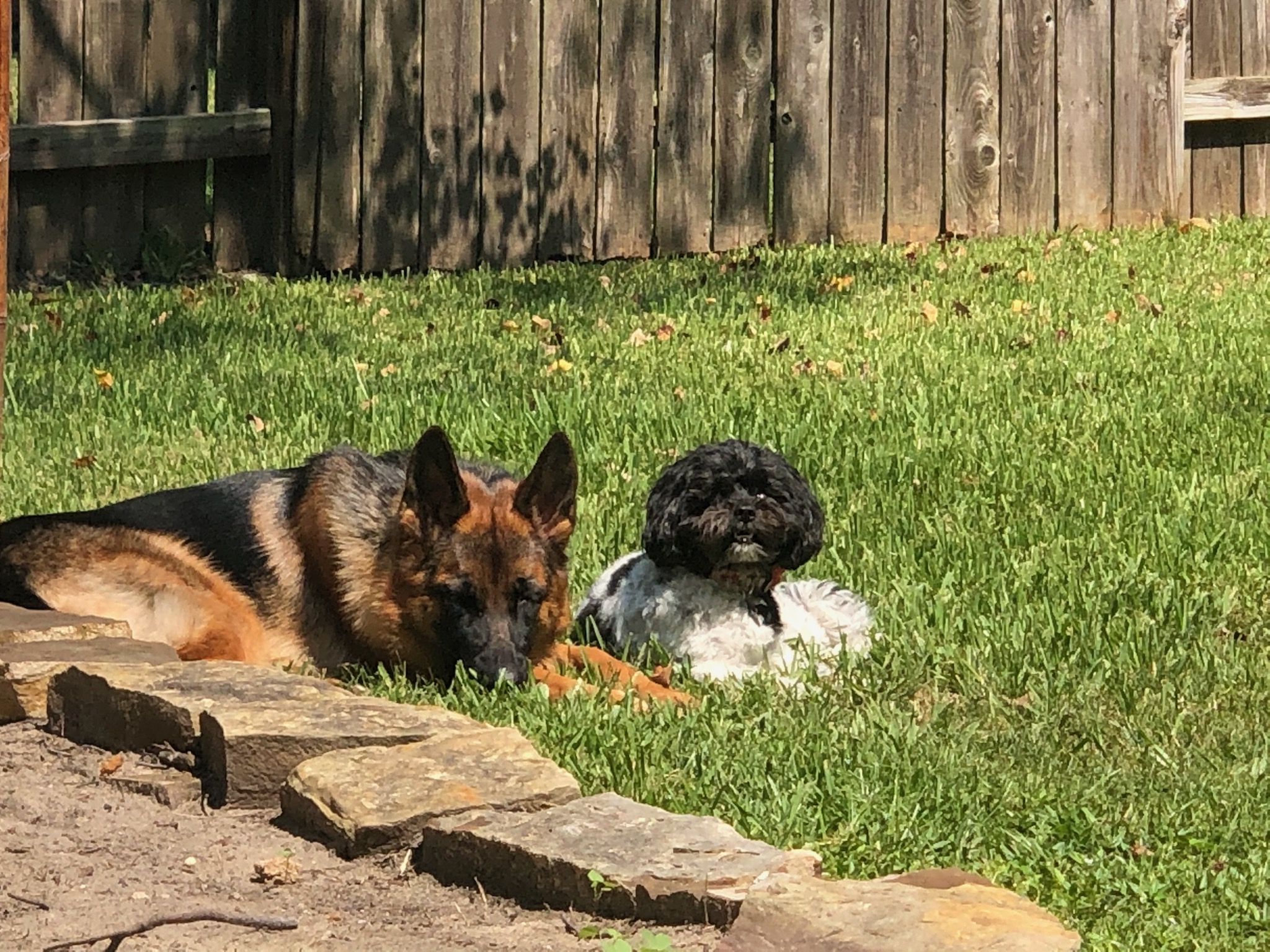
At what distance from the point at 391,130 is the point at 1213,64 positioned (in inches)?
228

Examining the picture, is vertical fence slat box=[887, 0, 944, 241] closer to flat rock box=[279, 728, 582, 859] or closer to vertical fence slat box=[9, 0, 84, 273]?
vertical fence slat box=[9, 0, 84, 273]

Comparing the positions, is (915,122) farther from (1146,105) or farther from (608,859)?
(608,859)

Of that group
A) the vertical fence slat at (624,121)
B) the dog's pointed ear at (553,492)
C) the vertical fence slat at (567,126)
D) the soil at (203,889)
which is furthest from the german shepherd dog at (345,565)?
the vertical fence slat at (624,121)

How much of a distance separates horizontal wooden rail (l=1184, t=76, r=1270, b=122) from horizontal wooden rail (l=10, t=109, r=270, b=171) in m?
6.21

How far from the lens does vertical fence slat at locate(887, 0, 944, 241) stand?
40.9 feet

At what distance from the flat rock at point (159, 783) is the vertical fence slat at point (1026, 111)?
9263mm

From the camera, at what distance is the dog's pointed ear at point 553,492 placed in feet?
17.9

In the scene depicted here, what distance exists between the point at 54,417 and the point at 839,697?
4.29m

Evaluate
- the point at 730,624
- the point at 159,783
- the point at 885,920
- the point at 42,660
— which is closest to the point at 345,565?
the point at 42,660

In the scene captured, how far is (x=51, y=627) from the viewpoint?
5.27 m

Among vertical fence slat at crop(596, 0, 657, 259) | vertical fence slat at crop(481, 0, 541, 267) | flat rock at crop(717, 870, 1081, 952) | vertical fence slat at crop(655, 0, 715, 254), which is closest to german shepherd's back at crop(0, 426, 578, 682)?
flat rock at crop(717, 870, 1081, 952)

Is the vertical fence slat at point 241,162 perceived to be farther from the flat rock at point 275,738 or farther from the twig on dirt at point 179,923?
the twig on dirt at point 179,923

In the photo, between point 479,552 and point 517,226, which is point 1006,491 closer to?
point 479,552

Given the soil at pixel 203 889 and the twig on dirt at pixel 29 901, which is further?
the twig on dirt at pixel 29 901
